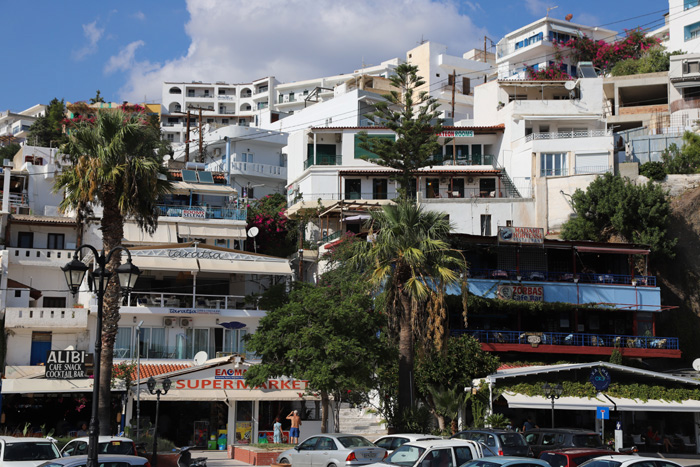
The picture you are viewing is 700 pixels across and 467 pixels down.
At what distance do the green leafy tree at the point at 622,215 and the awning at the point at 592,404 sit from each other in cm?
1251

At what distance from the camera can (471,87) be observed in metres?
80.6

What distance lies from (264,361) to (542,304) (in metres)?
15.5

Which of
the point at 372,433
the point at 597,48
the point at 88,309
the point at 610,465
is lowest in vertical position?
the point at 372,433

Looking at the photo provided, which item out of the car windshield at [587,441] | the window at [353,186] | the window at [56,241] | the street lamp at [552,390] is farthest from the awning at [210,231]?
the car windshield at [587,441]

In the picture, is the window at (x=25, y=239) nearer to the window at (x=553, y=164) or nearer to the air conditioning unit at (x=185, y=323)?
the air conditioning unit at (x=185, y=323)

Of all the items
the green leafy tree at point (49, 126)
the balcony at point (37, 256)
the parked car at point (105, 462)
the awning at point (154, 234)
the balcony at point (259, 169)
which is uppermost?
the green leafy tree at point (49, 126)

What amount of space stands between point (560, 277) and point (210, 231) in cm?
2097

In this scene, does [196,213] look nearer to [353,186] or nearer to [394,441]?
[353,186]

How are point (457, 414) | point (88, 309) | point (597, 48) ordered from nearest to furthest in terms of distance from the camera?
point (457, 414), point (88, 309), point (597, 48)

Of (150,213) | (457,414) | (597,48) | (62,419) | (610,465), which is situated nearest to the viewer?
(610,465)

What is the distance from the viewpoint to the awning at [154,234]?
4547 cm

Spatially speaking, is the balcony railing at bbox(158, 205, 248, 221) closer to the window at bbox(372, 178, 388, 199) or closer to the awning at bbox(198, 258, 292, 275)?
the awning at bbox(198, 258, 292, 275)

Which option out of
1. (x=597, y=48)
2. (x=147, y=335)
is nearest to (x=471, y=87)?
(x=597, y=48)

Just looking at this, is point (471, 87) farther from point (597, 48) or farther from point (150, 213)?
point (150, 213)
